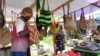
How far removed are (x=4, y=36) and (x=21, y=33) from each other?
0.57m

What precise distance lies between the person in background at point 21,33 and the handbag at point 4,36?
1.29 feet

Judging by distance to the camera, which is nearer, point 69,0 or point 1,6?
point 1,6

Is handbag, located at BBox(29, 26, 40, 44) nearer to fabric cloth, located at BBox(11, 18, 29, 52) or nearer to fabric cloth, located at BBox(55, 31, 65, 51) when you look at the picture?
fabric cloth, located at BBox(11, 18, 29, 52)

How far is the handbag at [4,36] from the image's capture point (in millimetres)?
2492

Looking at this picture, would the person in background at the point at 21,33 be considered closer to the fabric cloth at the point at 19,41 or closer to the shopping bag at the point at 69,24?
the fabric cloth at the point at 19,41

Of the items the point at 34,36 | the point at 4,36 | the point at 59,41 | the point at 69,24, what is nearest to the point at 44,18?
the point at 34,36

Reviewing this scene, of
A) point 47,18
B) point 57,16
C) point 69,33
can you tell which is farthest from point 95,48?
point 57,16

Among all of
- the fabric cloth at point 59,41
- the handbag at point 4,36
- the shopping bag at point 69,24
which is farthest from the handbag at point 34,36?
the fabric cloth at point 59,41

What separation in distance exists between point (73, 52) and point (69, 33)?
229cm

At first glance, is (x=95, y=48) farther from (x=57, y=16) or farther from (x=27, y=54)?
(x=57, y=16)

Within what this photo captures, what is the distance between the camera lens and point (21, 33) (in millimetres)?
2014

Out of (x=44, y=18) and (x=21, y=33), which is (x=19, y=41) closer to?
(x=21, y=33)

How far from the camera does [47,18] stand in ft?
7.25

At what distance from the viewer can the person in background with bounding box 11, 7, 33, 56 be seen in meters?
2.03
